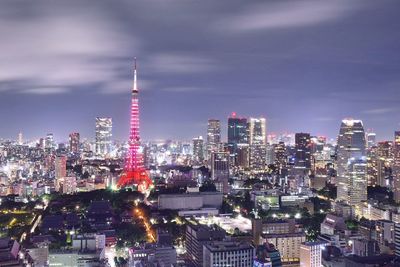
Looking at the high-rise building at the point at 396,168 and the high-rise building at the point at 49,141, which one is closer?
the high-rise building at the point at 396,168

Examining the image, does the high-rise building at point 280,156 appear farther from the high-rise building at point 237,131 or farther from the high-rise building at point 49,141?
the high-rise building at point 49,141

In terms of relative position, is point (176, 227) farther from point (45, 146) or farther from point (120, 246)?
point (45, 146)

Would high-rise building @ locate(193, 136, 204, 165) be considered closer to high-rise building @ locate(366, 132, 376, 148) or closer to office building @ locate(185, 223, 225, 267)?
high-rise building @ locate(366, 132, 376, 148)

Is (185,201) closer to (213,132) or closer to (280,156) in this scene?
(280,156)

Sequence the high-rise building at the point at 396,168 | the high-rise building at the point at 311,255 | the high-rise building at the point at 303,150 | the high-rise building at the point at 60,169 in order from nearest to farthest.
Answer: the high-rise building at the point at 311,255 → the high-rise building at the point at 396,168 → the high-rise building at the point at 60,169 → the high-rise building at the point at 303,150

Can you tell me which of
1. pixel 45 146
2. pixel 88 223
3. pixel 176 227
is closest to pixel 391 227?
pixel 176 227

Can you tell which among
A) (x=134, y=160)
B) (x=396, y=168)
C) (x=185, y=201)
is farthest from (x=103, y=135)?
(x=396, y=168)

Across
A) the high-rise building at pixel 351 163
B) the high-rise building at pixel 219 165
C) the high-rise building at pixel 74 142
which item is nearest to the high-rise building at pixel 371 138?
the high-rise building at pixel 351 163
